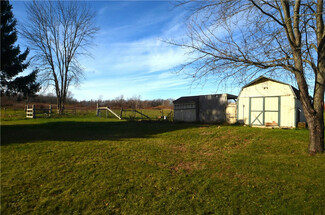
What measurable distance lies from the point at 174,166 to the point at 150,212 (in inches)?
108

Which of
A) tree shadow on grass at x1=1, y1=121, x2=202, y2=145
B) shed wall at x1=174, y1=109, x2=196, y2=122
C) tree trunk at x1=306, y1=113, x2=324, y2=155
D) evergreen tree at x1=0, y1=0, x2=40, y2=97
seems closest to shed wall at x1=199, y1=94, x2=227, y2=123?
shed wall at x1=174, y1=109, x2=196, y2=122

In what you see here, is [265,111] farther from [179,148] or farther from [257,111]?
[179,148]

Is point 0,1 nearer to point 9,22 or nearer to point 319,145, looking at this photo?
point 9,22

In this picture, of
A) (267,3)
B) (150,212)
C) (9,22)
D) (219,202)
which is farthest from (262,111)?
(9,22)

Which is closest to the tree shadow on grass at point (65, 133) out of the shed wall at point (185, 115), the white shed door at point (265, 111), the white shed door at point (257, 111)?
the shed wall at point (185, 115)

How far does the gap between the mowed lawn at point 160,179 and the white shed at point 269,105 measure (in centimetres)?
597

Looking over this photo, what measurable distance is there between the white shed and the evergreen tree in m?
16.5

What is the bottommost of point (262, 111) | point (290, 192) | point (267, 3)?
point (290, 192)

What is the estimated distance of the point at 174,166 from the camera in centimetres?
668

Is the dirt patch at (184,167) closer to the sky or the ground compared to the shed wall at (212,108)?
closer to the ground

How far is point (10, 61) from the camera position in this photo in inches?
511

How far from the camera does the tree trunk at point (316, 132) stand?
23.7 ft

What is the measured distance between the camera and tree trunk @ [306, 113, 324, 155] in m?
7.22

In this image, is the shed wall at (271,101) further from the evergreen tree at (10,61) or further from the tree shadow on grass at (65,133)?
the evergreen tree at (10,61)
